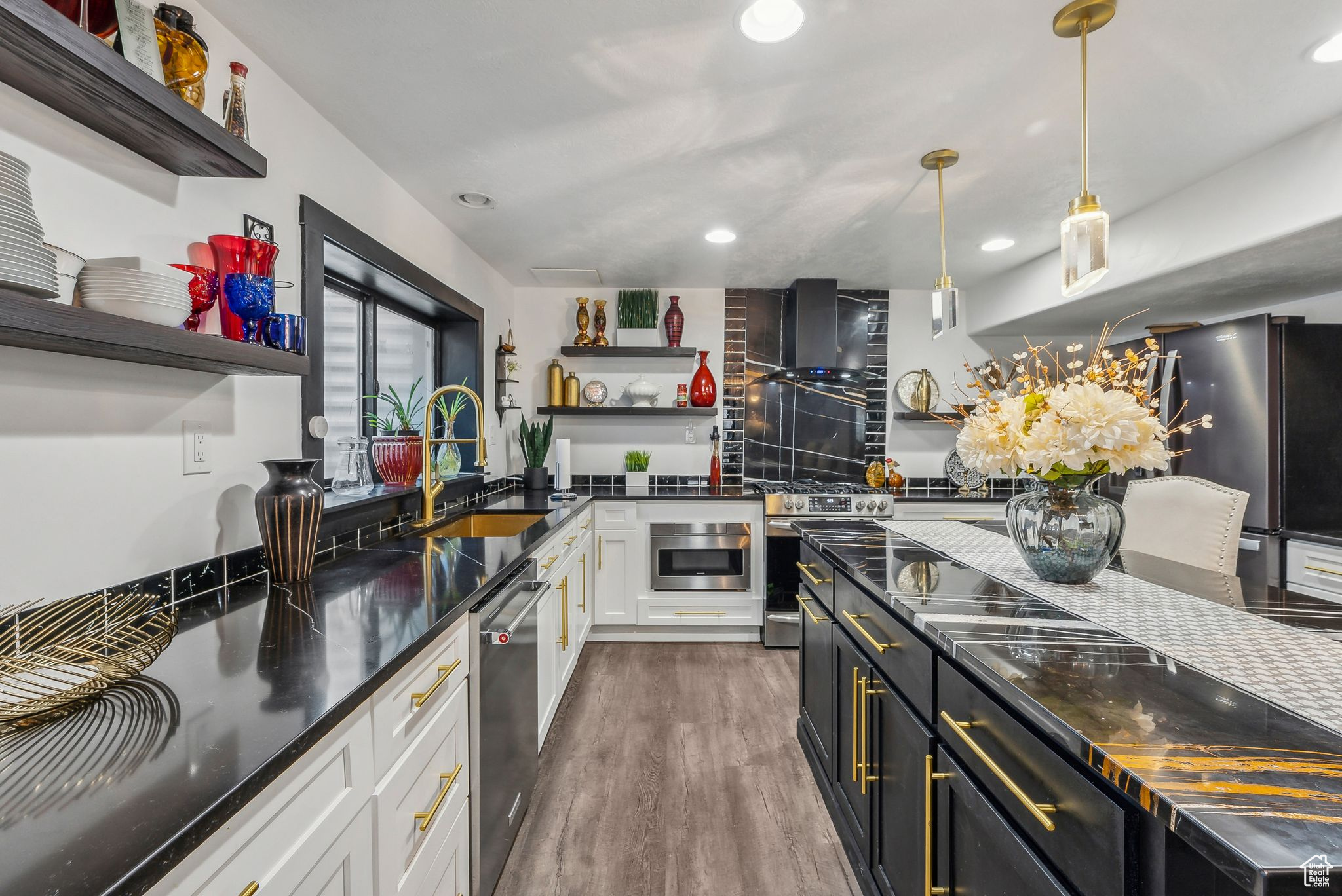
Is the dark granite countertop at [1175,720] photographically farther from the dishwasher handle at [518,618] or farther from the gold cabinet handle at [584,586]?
the gold cabinet handle at [584,586]

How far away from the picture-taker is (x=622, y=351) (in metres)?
4.03

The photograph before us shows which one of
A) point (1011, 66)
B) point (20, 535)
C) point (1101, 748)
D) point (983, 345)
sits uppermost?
point (1011, 66)

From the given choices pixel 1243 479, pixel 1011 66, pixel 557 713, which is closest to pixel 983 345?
pixel 1243 479

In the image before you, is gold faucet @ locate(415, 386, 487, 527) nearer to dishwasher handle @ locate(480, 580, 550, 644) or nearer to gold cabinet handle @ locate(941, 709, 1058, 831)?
dishwasher handle @ locate(480, 580, 550, 644)

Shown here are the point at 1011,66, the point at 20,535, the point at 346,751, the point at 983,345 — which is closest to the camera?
the point at 346,751

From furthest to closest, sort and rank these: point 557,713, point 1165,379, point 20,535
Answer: point 1165,379
point 557,713
point 20,535

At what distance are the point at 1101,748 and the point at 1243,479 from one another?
280 cm

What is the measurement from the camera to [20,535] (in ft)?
3.29

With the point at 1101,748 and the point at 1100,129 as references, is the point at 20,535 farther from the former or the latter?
the point at 1100,129

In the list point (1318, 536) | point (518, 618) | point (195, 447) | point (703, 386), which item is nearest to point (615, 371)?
point (703, 386)

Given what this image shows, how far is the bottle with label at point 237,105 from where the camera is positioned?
4.38 feet

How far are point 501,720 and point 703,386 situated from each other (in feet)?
9.22

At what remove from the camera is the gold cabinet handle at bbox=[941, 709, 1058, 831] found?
82cm

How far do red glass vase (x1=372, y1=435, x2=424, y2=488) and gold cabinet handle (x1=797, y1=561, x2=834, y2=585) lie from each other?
1610mm
